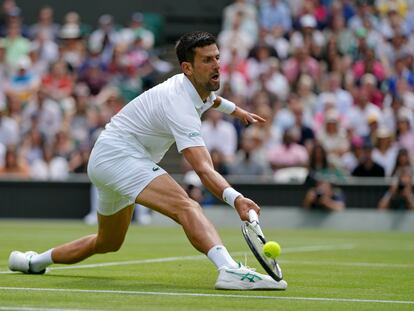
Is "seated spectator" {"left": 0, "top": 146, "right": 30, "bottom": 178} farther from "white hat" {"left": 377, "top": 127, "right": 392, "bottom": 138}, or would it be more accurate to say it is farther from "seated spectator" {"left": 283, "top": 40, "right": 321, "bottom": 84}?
"white hat" {"left": 377, "top": 127, "right": 392, "bottom": 138}

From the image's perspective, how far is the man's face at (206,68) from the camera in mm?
9227

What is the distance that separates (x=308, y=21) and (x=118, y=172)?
16.6m

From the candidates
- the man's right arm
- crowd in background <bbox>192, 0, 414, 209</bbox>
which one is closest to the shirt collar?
the man's right arm

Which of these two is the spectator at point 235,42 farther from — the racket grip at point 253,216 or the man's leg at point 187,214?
the racket grip at point 253,216

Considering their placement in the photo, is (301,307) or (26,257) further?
(26,257)

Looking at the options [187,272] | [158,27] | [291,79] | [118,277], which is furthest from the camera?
[158,27]

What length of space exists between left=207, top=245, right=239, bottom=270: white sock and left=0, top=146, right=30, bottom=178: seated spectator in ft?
48.0

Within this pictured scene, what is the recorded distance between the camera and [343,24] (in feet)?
84.4

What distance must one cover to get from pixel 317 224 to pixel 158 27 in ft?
31.3

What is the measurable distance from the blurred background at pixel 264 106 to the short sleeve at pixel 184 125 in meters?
11.9

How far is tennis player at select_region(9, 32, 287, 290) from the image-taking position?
8.73 metres

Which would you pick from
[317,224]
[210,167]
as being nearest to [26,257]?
[210,167]

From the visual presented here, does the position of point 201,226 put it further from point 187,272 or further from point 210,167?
point 187,272

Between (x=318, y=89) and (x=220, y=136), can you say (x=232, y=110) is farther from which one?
(x=318, y=89)
